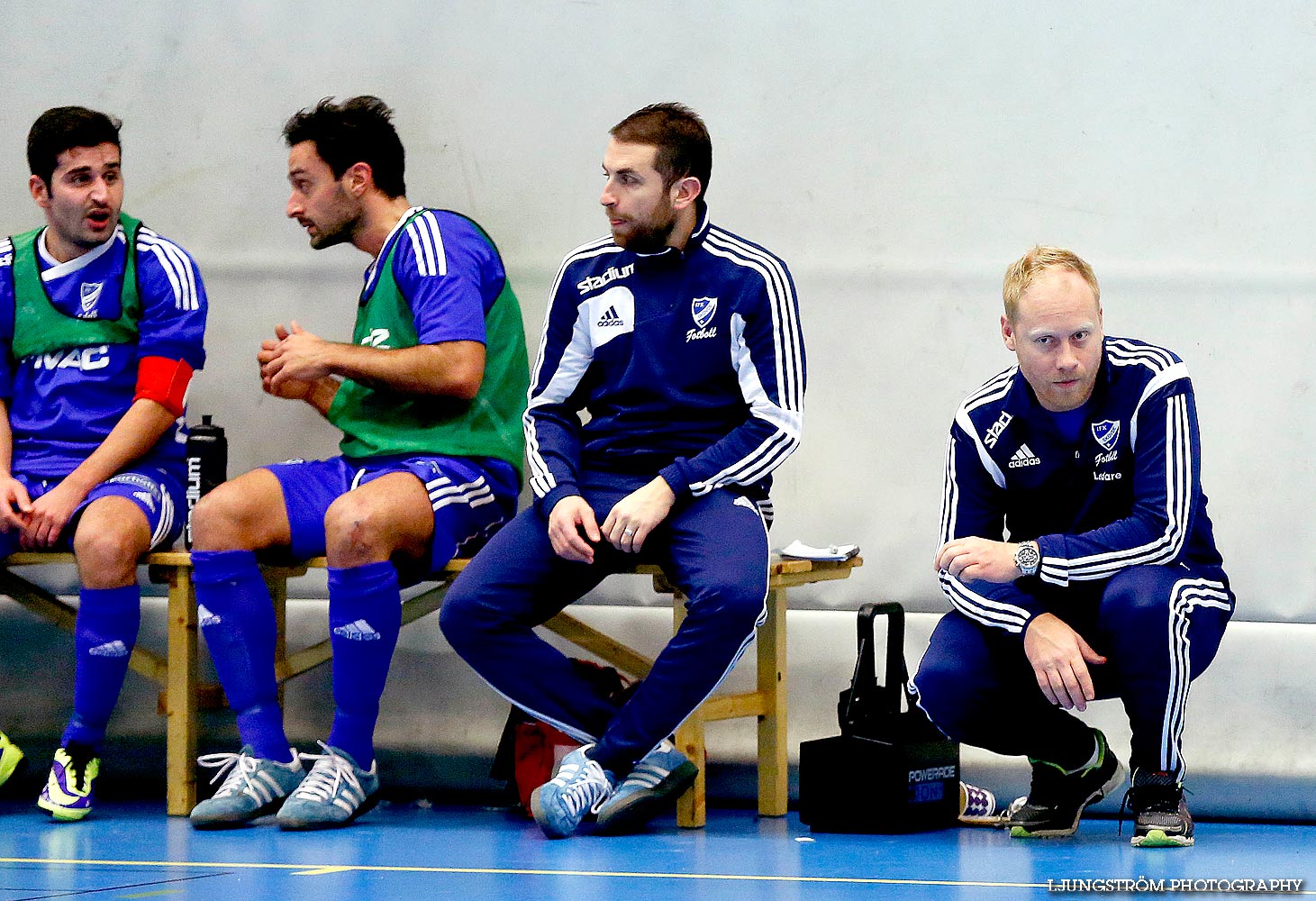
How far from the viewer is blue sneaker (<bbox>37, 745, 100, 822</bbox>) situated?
3.49m

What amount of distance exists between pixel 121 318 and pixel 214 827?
132 cm

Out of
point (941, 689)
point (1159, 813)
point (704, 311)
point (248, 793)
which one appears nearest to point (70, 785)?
point (248, 793)

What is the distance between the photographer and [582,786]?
3076 millimetres

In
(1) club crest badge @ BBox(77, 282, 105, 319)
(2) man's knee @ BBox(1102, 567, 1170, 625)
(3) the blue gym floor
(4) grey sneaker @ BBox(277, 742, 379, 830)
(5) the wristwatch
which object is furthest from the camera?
(1) club crest badge @ BBox(77, 282, 105, 319)

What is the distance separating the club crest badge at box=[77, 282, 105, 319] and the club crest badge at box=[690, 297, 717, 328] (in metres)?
1.54

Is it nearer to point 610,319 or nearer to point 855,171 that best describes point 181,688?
point 610,319

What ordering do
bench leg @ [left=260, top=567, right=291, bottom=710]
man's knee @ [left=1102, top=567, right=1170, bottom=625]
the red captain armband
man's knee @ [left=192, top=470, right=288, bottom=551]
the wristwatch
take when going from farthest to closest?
bench leg @ [left=260, top=567, right=291, bottom=710] → the red captain armband → man's knee @ [left=192, top=470, right=288, bottom=551] → the wristwatch → man's knee @ [left=1102, top=567, right=1170, bottom=625]

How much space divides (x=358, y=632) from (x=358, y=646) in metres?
0.03

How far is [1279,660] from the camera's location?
147 inches

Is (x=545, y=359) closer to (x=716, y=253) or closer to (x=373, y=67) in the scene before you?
(x=716, y=253)

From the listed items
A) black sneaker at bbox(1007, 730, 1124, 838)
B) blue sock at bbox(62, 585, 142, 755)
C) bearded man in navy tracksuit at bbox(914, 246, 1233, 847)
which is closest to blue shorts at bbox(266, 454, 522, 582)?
blue sock at bbox(62, 585, 142, 755)

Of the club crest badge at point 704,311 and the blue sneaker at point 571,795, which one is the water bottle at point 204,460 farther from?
the club crest badge at point 704,311

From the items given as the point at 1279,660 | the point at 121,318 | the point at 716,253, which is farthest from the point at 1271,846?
the point at 121,318

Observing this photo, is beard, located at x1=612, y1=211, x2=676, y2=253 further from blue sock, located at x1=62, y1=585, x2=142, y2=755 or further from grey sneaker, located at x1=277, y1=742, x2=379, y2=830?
blue sock, located at x1=62, y1=585, x2=142, y2=755
